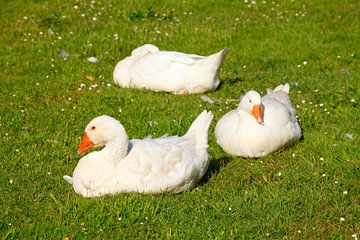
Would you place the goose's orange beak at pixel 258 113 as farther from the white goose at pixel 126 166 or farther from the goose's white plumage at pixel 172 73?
the goose's white plumage at pixel 172 73

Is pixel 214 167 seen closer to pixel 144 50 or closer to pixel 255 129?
pixel 255 129

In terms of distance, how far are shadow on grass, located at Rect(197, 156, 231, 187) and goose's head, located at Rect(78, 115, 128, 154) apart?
1141mm

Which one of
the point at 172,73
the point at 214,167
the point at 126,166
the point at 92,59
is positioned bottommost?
the point at 92,59

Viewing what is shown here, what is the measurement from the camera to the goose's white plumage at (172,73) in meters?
11.6

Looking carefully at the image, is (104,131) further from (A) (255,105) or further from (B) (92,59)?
(B) (92,59)

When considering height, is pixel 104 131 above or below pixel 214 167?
above

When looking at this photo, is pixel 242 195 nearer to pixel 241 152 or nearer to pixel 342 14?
pixel 241 152

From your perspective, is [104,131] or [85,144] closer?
[104,131]

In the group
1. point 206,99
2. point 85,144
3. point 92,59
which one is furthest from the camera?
point 92,59

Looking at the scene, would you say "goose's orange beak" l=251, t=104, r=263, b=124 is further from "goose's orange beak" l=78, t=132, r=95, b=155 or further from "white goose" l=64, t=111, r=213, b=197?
"goose's orange beak" l=78, t=132, r=95, b=155

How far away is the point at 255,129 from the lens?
947 cm

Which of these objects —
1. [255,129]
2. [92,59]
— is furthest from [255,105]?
[92,59]

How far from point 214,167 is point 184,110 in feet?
5.99

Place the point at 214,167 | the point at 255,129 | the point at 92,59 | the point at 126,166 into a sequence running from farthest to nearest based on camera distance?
the point at 92,59 → the point at 255,129 → the point at 214,167 → the point at 126,166
